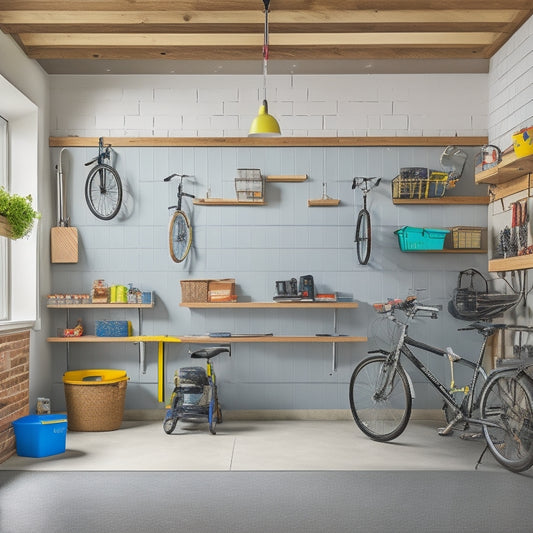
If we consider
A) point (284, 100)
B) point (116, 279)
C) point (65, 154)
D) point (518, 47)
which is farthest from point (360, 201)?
point (65, 154)

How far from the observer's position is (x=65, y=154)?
24.3 ft

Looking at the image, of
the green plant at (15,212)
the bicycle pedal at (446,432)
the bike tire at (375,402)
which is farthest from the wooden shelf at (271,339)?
the green plant at (15,212)

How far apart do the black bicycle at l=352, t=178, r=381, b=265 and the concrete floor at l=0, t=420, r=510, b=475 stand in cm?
170

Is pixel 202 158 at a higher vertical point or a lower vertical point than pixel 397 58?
lower

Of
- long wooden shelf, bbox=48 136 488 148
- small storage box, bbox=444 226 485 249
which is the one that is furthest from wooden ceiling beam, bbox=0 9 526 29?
small storage box, bbox=444 226 485 249

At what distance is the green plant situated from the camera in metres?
5.23

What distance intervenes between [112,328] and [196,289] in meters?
0.93

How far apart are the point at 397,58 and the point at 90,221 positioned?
3.52m

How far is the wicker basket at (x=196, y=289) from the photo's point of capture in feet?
23.5

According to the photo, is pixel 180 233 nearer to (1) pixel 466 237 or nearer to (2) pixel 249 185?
(2) pixel 249 185

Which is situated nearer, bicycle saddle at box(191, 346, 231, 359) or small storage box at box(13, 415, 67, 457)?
small storage box at box(13, 415, 67, 457)

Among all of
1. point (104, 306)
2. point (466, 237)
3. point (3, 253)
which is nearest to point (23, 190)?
point (3, 253)

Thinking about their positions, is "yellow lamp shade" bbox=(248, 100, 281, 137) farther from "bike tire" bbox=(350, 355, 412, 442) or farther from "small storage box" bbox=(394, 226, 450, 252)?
"bike tire" bbox=(350, 355, 412, 442)

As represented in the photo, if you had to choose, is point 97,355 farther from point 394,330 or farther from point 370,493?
point 370,493
